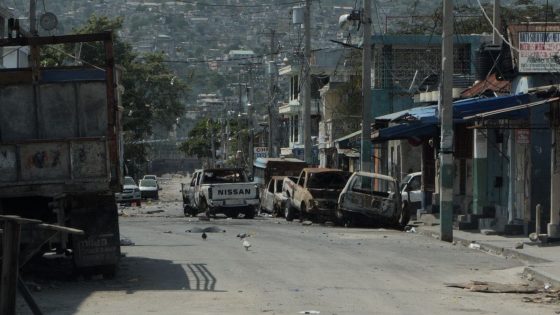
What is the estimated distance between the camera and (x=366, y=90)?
3938 centimetres

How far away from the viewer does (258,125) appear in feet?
415

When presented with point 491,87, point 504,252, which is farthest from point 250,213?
point 504,252

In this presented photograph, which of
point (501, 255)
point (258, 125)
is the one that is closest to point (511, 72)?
point (501, 255)

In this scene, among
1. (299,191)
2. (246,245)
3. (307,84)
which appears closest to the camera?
(246,245)

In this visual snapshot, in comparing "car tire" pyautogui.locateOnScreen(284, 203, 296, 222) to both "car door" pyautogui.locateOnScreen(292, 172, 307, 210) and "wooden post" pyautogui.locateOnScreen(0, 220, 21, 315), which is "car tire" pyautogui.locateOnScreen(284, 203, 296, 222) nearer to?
"car door" pyautogui.locateOnScreen(292, 172, 307, 210)

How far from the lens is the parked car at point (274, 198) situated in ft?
141

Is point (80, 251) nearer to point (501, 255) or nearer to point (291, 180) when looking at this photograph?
point (501, 255)

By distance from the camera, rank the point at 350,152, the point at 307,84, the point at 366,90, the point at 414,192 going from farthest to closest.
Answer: the point at 350,152 → the point at 307,84 → the point at 414,192 → the point at 366,90

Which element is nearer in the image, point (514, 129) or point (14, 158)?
point (14, 158)

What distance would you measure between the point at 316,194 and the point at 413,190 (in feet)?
25.8

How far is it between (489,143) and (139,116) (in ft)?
172

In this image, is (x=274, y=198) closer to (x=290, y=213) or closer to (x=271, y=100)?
(x=290, y=213)

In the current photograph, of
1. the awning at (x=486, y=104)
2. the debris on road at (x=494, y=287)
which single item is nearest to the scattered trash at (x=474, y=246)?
the awning at (x=486, y=104)

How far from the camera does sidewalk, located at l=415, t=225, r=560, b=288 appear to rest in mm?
18766
